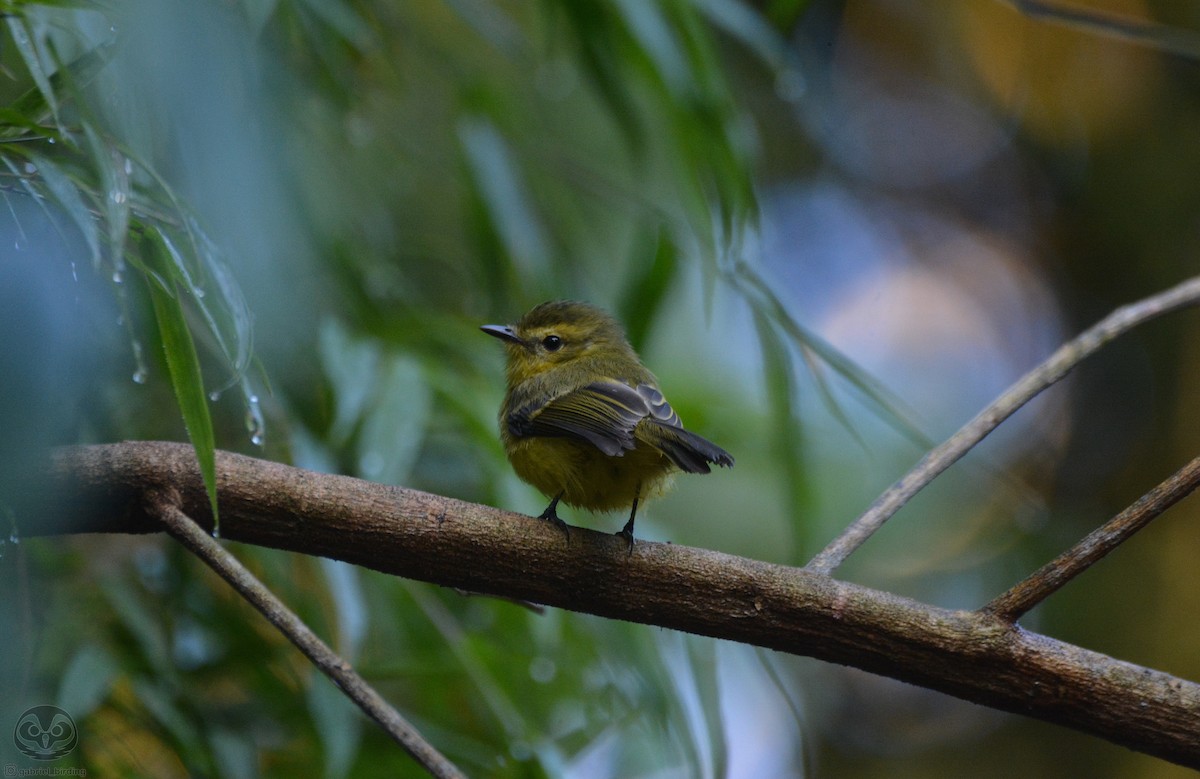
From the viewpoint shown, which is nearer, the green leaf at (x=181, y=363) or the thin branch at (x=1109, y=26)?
the green leaf at (x=181, y=363)

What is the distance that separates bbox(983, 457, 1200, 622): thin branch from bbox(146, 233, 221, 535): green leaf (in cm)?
111

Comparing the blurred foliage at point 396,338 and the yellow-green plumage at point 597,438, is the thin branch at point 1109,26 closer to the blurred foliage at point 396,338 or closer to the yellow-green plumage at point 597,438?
the blurred foliage at point 396,338

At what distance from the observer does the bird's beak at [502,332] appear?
2.97 metres

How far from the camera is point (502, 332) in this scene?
300 centimetres

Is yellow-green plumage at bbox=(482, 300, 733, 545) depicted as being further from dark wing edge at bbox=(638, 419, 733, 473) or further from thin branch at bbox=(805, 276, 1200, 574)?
thin branch at bbox=(805, 276, 1200, 574)

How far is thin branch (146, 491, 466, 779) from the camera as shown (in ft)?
5.22

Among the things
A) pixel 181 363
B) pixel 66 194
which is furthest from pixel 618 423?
pixel 66 194

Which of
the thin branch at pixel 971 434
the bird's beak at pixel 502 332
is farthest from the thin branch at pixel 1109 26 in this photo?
the bird's beak at pixel 502 332

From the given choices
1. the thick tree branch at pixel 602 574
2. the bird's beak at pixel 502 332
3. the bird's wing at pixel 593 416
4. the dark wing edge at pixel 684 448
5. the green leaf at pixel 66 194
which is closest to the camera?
the green leaf at pixel 66 194

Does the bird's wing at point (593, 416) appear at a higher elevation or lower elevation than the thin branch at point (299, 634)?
higher

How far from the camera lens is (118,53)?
1.70 metres

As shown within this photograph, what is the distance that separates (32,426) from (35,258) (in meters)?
0.24

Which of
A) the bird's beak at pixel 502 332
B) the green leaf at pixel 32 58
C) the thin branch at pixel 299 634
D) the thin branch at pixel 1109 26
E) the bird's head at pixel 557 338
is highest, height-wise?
the thin branch at pixel 1109 26

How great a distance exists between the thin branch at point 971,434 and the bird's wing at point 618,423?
307mm
